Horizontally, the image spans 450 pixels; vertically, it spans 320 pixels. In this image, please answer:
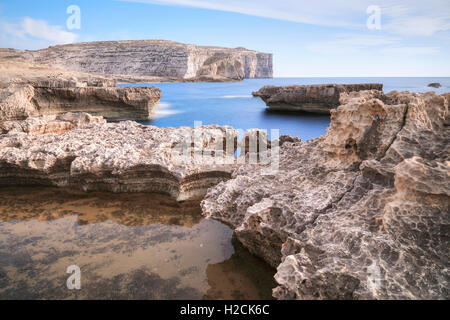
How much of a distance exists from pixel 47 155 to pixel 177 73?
58058 millimetres

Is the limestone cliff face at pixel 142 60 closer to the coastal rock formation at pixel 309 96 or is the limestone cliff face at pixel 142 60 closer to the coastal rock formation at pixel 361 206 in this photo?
the coastal rock formation at pixel 309 96

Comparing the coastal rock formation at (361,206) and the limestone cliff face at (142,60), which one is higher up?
the limestone cliff face at (142,60)

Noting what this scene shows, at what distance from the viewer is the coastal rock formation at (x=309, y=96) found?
13.3m

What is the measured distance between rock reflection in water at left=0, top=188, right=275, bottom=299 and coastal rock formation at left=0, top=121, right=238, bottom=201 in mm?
243

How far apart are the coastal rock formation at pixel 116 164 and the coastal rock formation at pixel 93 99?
601 centimetres

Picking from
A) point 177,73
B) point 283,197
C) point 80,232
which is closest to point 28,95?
point 80,232

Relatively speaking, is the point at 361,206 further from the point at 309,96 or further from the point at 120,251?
the point at 309,96

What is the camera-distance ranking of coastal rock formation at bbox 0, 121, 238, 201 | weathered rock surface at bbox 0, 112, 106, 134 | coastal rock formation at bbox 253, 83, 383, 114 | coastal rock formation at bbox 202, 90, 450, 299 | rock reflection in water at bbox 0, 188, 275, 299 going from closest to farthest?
coastal rock formation at bbox 202, 90, 450, 299 → rock reflection in water at bbox 0, 188, 275, 299 → coastal rock formation at bbox 0, 121, 238, 201 → weathered rock surface at bbox 0, 112, 106, 134 → coastal rock formation at bbox 253, 83, 383, 114

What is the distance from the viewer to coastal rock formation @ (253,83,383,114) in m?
13.3

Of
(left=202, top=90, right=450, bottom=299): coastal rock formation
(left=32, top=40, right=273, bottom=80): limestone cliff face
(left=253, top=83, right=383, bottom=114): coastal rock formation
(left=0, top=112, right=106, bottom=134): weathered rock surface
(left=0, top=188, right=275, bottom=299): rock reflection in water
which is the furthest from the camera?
(left=32, top=40, right=273, bottom=80): limestone cliff face

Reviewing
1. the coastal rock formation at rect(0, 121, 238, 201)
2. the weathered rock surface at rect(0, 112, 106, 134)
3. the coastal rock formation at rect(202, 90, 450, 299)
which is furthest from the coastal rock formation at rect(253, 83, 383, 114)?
the weathered rock surface at rect(0, 112, 106, 134)

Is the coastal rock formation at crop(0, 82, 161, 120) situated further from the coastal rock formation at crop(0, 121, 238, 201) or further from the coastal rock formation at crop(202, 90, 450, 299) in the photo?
the coastal rock formation at crop(202, 90, 450, 299)

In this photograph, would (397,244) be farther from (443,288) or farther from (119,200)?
(119,200)

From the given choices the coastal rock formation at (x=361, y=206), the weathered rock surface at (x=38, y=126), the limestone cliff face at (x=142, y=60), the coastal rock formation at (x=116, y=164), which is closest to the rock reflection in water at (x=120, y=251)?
the coastal rock formation at (x=116, y=164)
